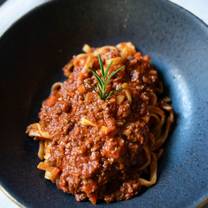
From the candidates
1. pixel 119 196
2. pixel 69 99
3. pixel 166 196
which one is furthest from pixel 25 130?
pixel 166 196

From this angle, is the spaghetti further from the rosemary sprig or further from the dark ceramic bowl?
the dark ceramic bowl

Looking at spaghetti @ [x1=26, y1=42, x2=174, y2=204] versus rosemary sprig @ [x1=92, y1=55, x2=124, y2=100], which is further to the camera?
rosemary sprig @ [x1=92, y1=55, x2=124, y2=100]

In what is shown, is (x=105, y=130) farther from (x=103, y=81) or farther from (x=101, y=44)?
(x=101, y=44)

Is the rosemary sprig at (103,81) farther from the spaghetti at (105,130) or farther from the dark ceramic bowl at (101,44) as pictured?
the dark ceramic bowl at (101,44)

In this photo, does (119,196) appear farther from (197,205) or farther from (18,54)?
(18,54)

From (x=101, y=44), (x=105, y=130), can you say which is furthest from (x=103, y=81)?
(x=101, y=44)

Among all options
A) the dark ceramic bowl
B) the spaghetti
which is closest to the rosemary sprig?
the spaghetti
